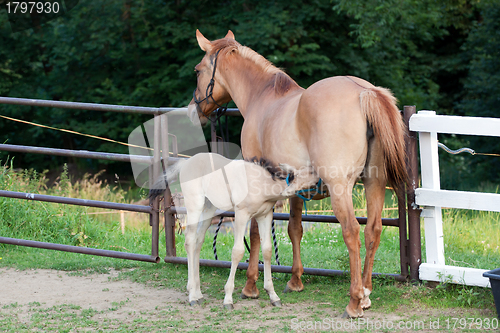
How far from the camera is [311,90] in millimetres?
3543

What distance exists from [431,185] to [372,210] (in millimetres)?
533

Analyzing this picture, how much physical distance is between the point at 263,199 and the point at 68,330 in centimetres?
161

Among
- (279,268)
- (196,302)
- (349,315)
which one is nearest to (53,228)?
(196,302)

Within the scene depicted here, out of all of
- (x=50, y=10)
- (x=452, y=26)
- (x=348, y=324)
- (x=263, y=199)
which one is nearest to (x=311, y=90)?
(x=263, y=199)

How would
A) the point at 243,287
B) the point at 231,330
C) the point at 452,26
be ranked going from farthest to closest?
the point at 452,26 < the point at 243,287 < the point at 231,330

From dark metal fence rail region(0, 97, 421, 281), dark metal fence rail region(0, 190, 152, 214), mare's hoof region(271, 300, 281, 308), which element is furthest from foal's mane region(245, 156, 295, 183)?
dark metal fence rail region(0, 190, 152, 214)

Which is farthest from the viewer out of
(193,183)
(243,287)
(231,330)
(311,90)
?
(243,287)

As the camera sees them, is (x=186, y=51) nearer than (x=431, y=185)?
No

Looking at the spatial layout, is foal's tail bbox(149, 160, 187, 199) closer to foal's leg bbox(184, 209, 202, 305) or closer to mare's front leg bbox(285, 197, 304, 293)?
foal's leg bbox(184, 209, 202, 305)

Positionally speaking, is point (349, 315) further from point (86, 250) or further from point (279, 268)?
point (86, 250)

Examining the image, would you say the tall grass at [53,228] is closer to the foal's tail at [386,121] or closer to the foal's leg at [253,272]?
the foal's leg at [253,272]

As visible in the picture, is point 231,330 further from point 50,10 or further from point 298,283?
point 50,10

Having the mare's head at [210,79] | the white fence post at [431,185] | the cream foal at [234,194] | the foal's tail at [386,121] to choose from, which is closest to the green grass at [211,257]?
the white fence post at [431,185]

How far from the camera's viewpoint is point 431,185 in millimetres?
3875
